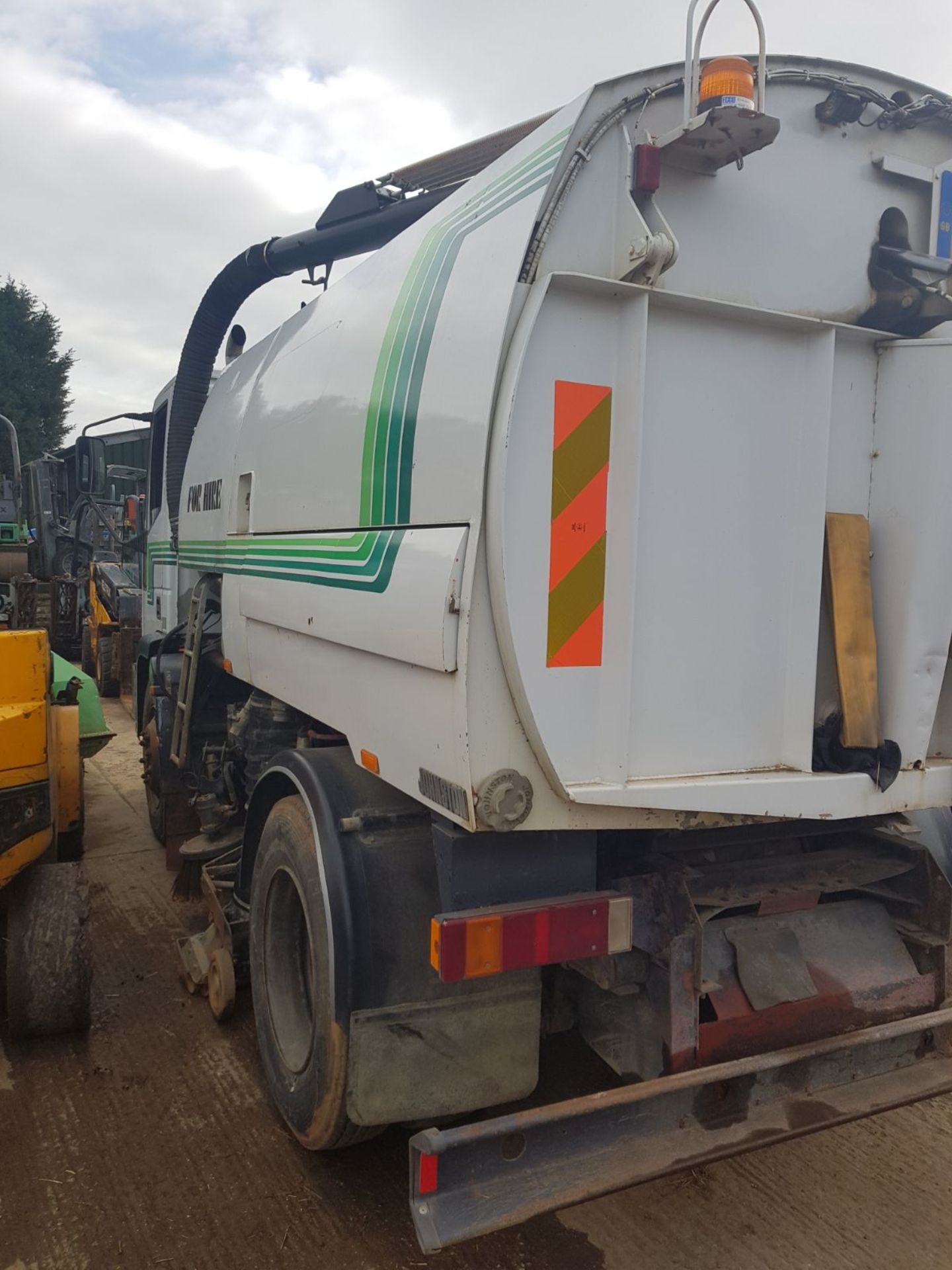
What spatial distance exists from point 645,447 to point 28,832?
2.74 m

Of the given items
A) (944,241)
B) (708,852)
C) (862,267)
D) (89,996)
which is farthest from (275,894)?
(944,241)

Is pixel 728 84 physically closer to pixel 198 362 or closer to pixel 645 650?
pixel 645 650

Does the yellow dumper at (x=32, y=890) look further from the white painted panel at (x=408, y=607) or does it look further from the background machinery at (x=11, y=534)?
the background machinery at (x=11, y=534)

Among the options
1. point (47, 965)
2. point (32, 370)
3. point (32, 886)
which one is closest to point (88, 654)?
point (32, 886)

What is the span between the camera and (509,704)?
81.7 inches

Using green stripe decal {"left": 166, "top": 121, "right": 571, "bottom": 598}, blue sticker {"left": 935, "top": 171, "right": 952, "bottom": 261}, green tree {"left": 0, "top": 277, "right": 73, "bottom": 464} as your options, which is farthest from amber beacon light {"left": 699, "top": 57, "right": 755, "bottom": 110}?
green tree {"left": 0, "top": 277, "right": 73, "bottom": 464}

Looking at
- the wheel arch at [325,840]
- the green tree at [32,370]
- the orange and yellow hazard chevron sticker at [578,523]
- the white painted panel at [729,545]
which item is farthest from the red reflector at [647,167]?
the green tree at [32,370]

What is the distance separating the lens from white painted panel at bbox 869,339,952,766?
7.82 feet

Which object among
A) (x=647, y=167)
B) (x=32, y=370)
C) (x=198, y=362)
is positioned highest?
(x=32, y=370)

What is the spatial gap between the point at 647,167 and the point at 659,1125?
7.24ft

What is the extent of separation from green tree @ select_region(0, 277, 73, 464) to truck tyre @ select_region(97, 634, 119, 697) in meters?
24.5

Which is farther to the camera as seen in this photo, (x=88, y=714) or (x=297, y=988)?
(x=88, y=714)

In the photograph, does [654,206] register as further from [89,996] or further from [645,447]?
[89,996]

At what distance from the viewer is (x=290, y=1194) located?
2.79 m
